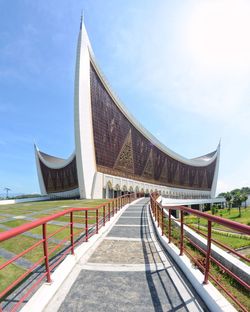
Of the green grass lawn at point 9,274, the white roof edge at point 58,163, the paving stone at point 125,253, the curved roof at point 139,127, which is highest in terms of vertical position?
the curved roof at point 139,127

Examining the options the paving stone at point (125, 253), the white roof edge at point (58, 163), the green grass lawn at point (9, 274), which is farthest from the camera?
the white roof edge at point (58, 163)

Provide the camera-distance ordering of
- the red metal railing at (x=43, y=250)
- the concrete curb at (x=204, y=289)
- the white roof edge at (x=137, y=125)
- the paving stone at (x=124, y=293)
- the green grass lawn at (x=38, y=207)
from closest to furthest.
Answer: the red metal railing at (x=43, y=250) → the concrete curb at (x=204, y=289) → the paving stone at (x=124, y=293) → the green grass lawn at (x=38, y=207) → the white roof edge at (x=137, y=125)

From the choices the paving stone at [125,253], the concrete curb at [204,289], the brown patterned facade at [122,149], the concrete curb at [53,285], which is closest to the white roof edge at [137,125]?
the brown patterned facade at [122,149]

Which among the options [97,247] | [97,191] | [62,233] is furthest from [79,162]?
[97,247]

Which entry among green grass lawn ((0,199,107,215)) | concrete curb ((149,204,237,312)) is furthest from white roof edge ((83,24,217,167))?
concrete curb ((149,204,237,312))

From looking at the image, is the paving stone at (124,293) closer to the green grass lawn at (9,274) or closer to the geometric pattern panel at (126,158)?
the green grass lawn at (9,274)

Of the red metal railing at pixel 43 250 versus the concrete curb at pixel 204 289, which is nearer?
the red metal railing at pixel 43 250

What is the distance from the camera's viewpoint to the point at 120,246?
18.2ft

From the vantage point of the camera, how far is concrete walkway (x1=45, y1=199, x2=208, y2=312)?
2790mm

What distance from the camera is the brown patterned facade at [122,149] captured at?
35.0 m

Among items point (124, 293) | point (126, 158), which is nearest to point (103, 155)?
point (126, 158)

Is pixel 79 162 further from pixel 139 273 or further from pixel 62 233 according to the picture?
pixel 139 273

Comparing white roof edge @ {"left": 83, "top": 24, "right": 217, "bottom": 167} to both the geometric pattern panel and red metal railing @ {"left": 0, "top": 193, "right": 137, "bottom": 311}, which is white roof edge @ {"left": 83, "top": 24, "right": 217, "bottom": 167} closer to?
the geometric pattern panel

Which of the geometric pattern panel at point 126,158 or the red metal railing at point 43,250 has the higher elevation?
the geometric pattern panel at point 126,158
